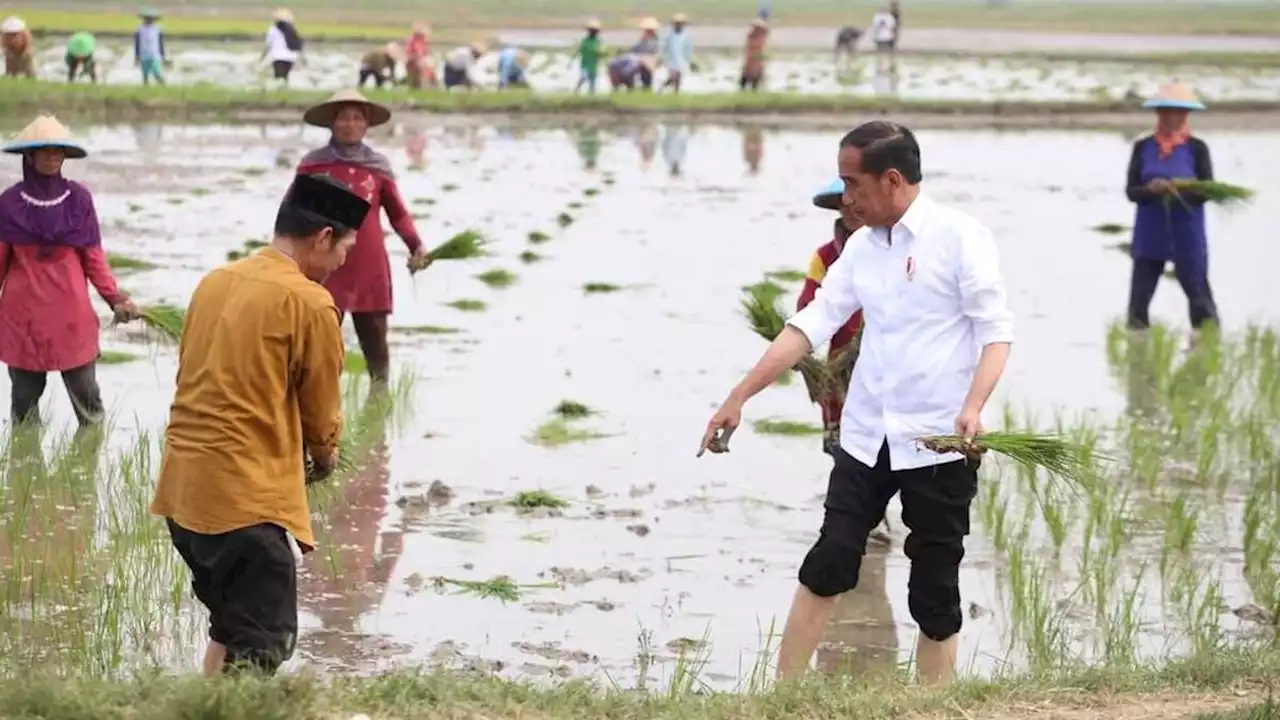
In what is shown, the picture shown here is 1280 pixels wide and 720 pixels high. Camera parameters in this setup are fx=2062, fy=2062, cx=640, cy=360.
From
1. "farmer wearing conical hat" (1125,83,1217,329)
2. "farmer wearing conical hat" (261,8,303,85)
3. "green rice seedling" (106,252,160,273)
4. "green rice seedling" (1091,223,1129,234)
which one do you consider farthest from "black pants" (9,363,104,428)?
"farmer wearing conical hat" (261,8,303,85)

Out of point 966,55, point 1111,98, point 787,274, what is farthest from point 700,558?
point 966,55

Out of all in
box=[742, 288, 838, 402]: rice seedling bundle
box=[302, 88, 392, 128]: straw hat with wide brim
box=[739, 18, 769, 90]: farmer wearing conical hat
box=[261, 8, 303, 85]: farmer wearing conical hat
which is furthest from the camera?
box=[739, 18, 769, 90]: farmer wearing conical hat

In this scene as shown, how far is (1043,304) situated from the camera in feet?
41.1

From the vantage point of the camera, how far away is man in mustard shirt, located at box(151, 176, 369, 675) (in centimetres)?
431

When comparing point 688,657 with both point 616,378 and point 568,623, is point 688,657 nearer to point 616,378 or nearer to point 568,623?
point 568,623

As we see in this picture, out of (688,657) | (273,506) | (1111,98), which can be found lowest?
(688,657)

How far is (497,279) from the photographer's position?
12.4m

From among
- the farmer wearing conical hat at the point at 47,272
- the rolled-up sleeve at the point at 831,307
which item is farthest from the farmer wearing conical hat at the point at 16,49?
the rolled-up sleeve at the point at 831,307

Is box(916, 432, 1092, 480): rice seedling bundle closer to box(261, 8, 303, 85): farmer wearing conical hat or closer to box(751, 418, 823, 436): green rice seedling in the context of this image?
box(751, 418, 823, 436): green rice seedling

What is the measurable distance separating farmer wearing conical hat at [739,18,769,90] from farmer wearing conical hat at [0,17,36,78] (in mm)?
9328

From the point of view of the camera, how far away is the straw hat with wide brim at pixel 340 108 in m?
8.02

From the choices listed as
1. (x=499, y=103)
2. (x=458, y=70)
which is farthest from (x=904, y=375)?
(x=458, y=70)

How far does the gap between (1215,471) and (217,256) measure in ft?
23.0

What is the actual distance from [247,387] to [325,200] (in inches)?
17.2
